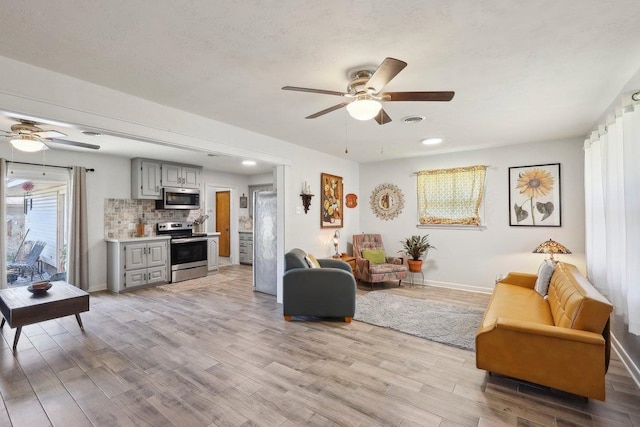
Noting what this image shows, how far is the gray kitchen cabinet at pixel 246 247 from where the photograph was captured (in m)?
7.76

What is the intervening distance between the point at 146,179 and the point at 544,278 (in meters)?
6.69

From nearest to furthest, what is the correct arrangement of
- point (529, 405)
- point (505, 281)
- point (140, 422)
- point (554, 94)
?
point (140, 422), point (529, 405), point (554, 94), point (505, 281)

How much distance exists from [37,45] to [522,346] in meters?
4.04

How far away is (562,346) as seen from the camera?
2.06 meters

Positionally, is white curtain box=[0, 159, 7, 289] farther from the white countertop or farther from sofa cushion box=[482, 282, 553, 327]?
sofa cushion box=[482, 282, 553, 327]

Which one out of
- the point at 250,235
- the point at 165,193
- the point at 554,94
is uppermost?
the point at 554,94

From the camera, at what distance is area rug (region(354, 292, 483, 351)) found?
324 cm

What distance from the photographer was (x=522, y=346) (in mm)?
2182

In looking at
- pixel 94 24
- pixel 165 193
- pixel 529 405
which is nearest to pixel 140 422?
pixel 94 24

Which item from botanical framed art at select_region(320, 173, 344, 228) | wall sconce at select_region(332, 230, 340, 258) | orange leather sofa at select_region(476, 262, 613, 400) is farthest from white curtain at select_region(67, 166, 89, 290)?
orange leather sofa at select_region(476, 262, 613, 400)

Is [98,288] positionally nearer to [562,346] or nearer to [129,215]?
[129,215]

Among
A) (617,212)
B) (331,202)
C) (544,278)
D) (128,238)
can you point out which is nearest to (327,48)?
(617,212)

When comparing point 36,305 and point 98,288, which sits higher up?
point 36,305

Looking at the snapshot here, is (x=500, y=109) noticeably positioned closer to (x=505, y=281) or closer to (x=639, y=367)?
(x=505, y=281)
